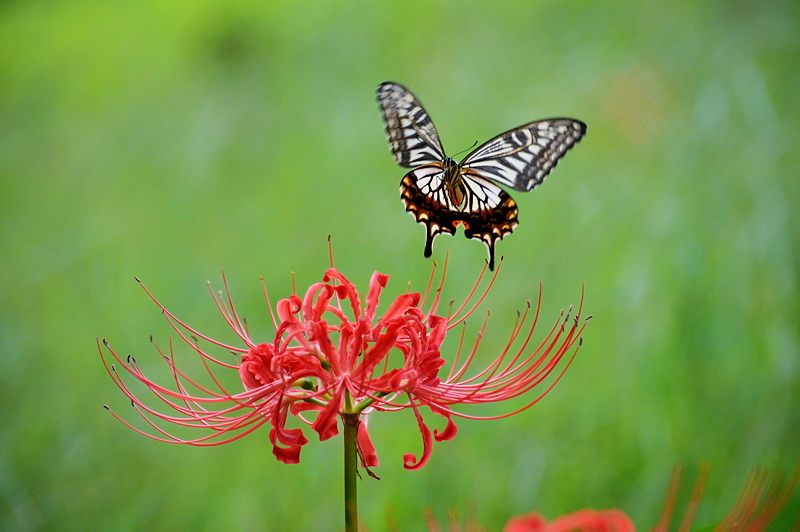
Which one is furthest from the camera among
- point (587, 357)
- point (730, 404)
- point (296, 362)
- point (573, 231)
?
point (573, 231)

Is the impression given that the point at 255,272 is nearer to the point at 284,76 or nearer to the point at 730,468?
the point at 284,76

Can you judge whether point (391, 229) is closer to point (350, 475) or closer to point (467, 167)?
point (467, 167)

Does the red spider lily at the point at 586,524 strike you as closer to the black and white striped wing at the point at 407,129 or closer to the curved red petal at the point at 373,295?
the curved red petal at the point at 373,295

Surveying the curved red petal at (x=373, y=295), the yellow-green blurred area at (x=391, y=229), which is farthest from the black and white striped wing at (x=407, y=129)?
the yellow-green blurred area at (x=391, y=229)

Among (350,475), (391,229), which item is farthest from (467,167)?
(391,229)

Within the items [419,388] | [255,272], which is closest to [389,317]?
[419,388]

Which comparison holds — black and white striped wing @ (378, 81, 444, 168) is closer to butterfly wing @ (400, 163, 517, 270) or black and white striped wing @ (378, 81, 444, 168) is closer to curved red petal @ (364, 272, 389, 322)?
butterfly wing @ (400, 163, 517, 270)

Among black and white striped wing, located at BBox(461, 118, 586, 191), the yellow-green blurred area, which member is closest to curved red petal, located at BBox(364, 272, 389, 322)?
black and white striped wing, located at BBox(461, 118, 586, 191)
